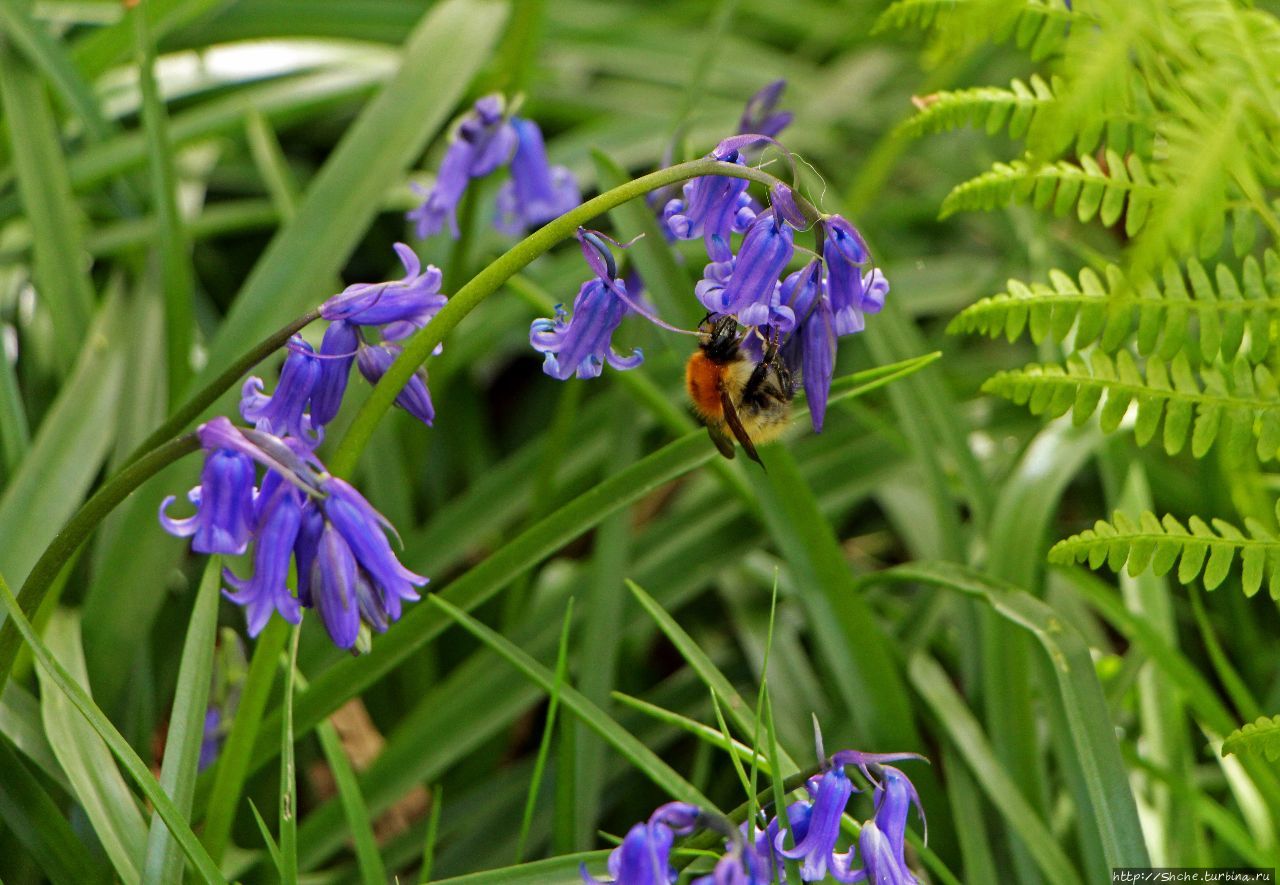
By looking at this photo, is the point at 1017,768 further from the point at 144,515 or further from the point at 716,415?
the point at 144,515

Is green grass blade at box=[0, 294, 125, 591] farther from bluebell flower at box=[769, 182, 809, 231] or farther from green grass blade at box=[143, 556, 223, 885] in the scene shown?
bluebell flower at box=[769, 182, 809, 231]

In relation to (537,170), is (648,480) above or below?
below

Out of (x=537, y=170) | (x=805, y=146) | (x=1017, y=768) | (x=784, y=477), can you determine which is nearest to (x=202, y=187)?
(x=537, y=170)

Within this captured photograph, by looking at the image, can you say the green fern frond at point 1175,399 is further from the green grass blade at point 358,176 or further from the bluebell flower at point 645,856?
the green grass blade at point 358,176

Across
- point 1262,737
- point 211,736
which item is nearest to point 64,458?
point 211,736

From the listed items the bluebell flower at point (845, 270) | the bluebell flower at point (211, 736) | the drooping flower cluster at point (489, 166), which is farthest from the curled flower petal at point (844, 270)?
the bluebell flower at point (211, 736)

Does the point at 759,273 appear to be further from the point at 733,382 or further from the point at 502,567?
the point at 502,567
